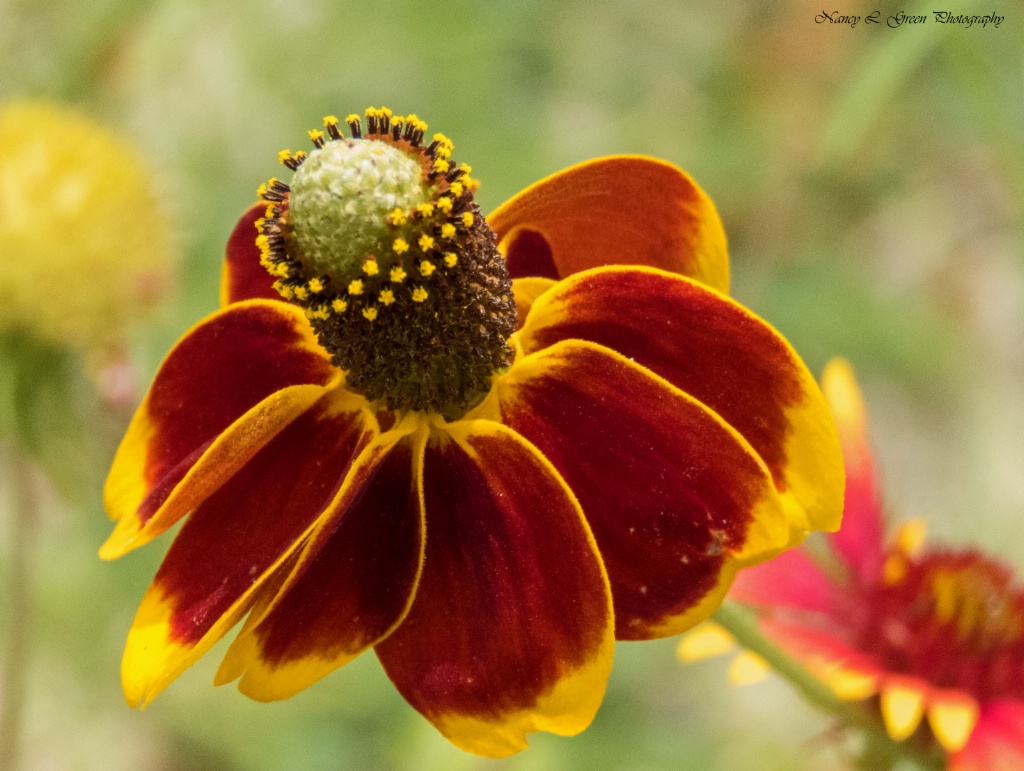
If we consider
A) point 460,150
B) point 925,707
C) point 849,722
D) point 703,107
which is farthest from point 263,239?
point 703,107

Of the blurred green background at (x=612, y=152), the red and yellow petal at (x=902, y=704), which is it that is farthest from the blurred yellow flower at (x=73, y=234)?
the red and yellow petal at (x=902, y=704)

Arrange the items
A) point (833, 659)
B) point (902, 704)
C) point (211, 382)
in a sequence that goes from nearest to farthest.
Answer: point (211, 382) < point (902, 704) < point (833, 659)

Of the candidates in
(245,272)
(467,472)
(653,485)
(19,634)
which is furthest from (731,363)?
(19,634)

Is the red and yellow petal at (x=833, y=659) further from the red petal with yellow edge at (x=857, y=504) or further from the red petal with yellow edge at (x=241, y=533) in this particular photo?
the red petal with yellow edge at (x=241, y=533)

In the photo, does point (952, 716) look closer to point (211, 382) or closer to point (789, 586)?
point (789, 586)

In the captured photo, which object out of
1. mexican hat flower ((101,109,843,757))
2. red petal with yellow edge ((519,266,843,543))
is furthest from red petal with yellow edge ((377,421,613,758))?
red petal with yellow edge ((519,266,843,543))

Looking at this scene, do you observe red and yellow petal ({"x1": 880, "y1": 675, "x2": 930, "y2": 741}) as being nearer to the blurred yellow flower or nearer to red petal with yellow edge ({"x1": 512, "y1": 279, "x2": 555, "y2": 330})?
red petal with yellow edge ({"x1": 512, "y1": 279, "x2": 555, "y2": 330})

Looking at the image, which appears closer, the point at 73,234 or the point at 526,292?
the point at 526,292
